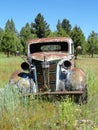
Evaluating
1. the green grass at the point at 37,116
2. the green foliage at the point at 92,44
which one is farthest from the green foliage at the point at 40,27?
the green grass at the point at 37,116

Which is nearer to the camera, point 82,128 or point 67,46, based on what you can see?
point 82,128

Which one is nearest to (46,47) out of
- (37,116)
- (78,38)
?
(37,116)

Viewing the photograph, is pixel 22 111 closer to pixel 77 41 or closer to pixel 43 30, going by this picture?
pixel 77 41

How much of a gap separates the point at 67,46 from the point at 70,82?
6.21ft

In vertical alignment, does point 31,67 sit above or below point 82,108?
above

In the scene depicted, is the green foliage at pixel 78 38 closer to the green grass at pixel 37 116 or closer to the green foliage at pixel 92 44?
the green foliage at pixel 92 44

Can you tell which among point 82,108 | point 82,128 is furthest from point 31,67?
point 82,128

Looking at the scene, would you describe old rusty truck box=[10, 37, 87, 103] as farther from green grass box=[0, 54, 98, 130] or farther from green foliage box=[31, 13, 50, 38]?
green foliage box=[31, 13, 50, 38]

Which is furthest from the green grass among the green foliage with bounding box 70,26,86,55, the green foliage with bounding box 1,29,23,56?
the green foliage with bounding box 1,29,23,56

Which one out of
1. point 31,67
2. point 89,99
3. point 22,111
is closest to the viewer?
point 22,111

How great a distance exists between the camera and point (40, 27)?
79.2 metres

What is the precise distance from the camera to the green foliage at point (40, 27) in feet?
256

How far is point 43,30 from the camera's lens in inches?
3076

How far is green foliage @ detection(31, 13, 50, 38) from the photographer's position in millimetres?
78094
